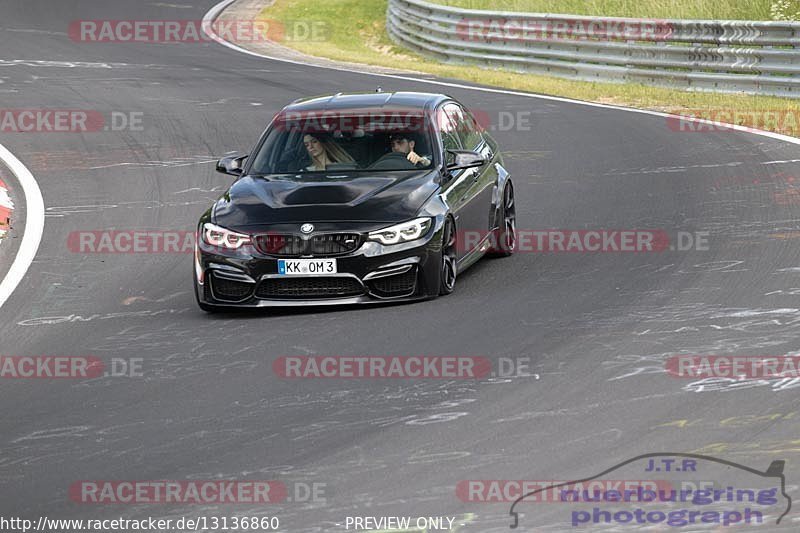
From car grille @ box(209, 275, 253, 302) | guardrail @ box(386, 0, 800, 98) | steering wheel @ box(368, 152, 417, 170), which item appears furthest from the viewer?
guardrail @ box(386, 0, 800, 98)

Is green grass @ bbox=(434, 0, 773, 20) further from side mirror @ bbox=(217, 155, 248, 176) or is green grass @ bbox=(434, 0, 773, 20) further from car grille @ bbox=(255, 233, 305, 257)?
car grille @ bbox=(255, 233, 305, 257)

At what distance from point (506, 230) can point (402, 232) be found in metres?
2.27

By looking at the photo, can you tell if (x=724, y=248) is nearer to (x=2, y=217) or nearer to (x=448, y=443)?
(x=448, y=443)

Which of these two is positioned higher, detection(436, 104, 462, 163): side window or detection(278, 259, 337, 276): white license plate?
detection(436, 104, 462, 163): side window

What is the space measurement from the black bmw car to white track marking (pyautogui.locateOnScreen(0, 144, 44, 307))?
80.3 inches

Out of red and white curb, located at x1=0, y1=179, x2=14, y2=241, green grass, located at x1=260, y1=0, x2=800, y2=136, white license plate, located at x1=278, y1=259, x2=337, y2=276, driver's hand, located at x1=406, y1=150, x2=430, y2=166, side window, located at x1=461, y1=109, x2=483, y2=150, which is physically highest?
driver's hand, located at x1=406, y1=150, x2=430, y2=166

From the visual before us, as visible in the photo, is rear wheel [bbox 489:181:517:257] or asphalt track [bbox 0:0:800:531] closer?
asphalt track [bbox 0:0:800:531]

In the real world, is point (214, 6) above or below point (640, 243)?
below

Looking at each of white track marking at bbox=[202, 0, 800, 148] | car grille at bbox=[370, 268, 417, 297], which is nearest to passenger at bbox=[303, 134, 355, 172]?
car grille at bbox=[370, 268, 417, 297]

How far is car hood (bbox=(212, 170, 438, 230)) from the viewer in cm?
1112

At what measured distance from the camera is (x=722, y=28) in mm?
24812

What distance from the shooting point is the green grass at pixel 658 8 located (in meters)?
30.8

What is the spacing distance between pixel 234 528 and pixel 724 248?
23.7 feet

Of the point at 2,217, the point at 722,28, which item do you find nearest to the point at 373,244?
the point at 2,217
